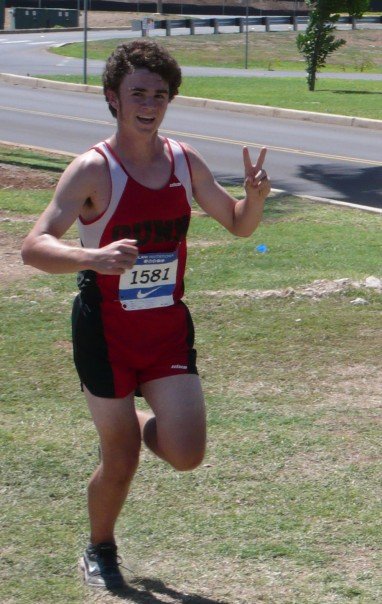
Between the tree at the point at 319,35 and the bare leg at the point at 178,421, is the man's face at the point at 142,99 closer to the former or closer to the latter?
the bare leg at the point at 178,421

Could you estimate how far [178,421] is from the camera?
3.84 meters

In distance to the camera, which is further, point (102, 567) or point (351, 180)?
point (351, 180)

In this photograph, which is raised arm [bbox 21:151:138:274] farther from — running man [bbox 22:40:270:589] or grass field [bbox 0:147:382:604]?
grass field [bbox 0:147:382:604]

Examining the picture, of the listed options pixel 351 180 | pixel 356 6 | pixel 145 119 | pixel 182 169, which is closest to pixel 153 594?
pixel 182 169

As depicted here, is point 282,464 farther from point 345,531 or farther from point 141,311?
point 141,311

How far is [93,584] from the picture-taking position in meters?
3.94

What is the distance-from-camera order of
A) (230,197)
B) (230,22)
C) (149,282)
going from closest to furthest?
(149,282) < (230,197) < (230,22)

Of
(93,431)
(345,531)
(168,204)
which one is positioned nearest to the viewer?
(168,204)

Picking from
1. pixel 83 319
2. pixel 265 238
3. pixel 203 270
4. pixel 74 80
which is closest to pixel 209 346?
pixel 203 270

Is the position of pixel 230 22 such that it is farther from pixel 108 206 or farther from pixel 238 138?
pixel 108 206

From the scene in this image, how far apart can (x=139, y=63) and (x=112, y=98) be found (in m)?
0.16

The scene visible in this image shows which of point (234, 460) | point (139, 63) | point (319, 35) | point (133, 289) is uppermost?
point (139, 63)

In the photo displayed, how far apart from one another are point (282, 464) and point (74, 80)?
91.0ft

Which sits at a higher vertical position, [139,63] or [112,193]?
[139,63]
